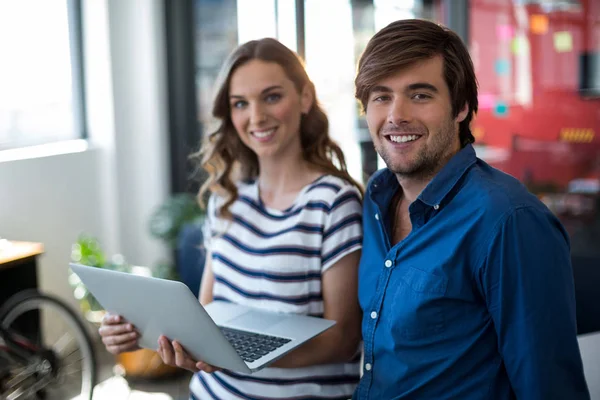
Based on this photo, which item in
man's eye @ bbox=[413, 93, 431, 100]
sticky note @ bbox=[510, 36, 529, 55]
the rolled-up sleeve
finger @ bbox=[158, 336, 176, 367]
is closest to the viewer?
the rolled-up sleeve

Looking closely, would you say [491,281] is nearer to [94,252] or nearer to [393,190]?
[393,190]

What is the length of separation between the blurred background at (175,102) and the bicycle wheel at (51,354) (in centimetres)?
20

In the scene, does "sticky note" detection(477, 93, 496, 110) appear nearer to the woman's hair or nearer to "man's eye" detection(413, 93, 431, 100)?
the woman's hair

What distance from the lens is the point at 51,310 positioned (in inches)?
148

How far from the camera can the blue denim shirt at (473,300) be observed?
3.84 feet

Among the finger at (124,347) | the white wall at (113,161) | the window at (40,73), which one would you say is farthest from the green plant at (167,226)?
the finger at (124,347)

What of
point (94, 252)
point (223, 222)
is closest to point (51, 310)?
point (94, 252)

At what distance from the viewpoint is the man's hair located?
1.36 meters

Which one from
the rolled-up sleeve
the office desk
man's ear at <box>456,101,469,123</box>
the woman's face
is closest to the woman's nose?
the woman's face

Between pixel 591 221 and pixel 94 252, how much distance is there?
2.61 meters

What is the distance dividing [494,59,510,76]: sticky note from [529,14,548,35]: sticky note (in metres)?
0.21

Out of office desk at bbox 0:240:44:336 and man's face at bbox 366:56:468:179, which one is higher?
man's face at bbox 366:56:468:179

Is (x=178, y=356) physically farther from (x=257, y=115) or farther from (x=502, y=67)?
(x=502, y=67)

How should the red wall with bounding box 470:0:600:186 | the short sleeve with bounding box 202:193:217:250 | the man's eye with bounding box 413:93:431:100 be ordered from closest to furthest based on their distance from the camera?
1. the man's eye with bounding box 413:93:431:100
2. the short sleeve with bounding box 202:193:217:250
3. the red wall with bounding box 470:0:600:186
